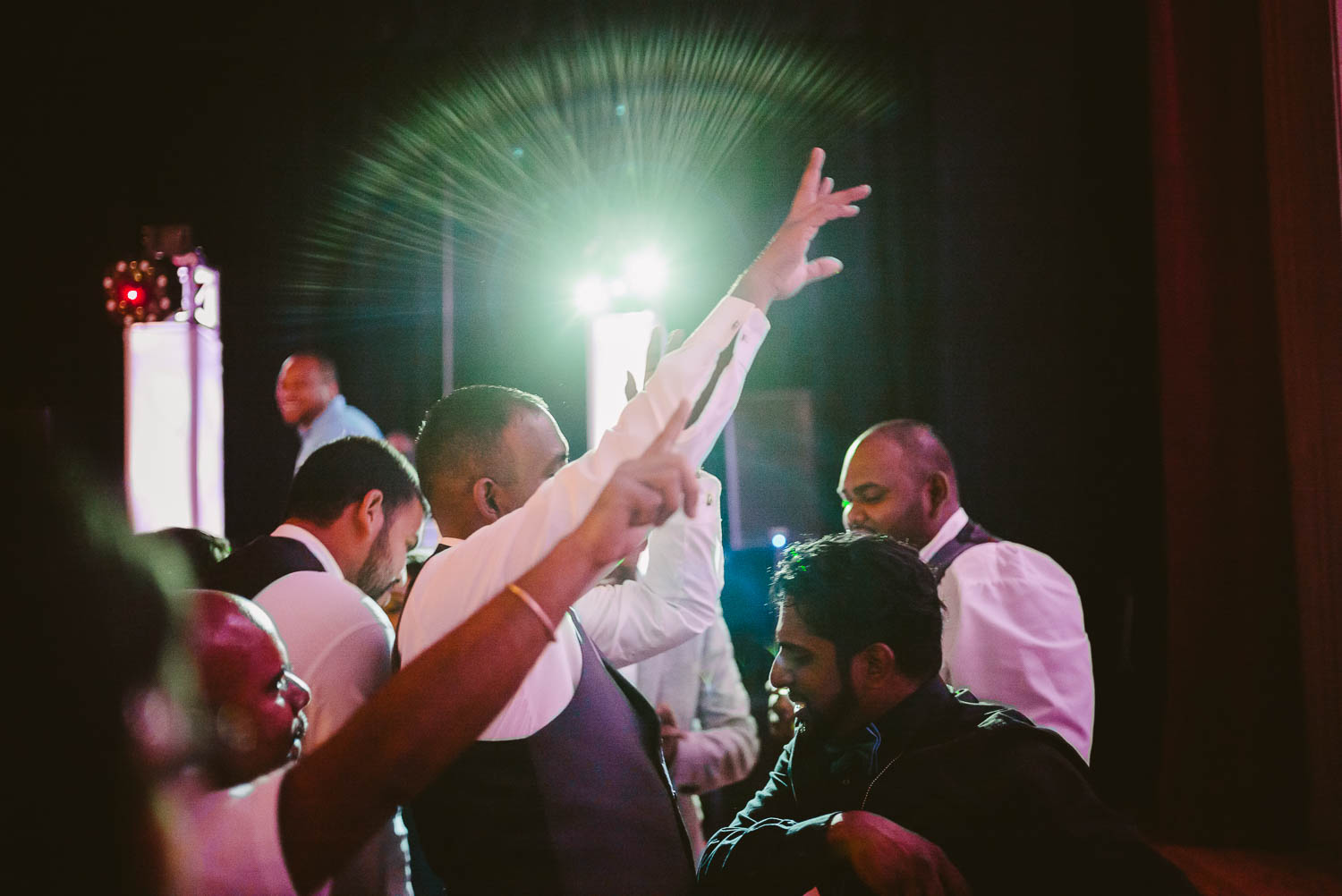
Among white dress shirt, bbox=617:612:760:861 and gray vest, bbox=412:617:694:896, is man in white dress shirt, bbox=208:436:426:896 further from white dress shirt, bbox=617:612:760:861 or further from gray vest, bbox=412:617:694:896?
white dress shirt, bbox=617:612:760:861

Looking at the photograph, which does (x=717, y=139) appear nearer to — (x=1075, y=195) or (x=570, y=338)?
(x=570, y=338)

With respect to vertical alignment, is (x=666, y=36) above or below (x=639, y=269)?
above

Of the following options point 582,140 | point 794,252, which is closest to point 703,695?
point 794,252

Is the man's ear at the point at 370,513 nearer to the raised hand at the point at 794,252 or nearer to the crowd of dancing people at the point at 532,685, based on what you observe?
the crowd of dancing people at the point at 532,685

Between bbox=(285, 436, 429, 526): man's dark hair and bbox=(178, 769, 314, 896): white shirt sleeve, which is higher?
bbox=(285, 436, 429, 526): man's dark hair

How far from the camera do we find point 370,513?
2062 mm

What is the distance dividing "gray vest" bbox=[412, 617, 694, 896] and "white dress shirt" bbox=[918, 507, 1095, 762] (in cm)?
102

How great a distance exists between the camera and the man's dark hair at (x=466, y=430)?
1.65m

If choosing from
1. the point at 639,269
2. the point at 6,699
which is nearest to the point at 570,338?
the point at 639,269

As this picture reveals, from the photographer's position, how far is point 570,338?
618 centimetres

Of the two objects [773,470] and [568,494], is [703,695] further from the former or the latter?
[773,470]

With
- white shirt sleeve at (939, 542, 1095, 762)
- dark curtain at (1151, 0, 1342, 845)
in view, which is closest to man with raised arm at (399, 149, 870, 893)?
white shirt sleeve at (939, 542, 1095, 762)

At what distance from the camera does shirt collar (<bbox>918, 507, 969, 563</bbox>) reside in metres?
2.49

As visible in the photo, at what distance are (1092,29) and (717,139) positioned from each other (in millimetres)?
2034
